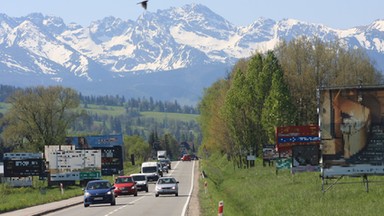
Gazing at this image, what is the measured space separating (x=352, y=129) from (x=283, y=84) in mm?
45732

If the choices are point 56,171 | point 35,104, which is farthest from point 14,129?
point 56,171

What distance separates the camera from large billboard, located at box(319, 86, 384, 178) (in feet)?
108

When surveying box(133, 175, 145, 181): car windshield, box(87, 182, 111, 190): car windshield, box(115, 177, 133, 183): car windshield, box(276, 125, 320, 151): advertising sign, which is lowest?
box(133, 175, 145, 181): car windshield

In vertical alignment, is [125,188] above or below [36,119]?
below

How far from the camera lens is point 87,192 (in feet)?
154

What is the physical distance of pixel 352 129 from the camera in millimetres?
32938

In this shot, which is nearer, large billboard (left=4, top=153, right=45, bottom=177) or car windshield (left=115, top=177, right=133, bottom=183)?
car windshield (left=115, top=177, right=133, bottom=183)

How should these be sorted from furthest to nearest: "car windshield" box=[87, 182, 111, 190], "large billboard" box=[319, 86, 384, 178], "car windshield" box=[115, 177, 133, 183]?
"car windshield" box=[115, 177, 133, 183]
"car windshield" box=[87, 182, 111, 190]
"large billboard" box=[319, 86, 384, 178]

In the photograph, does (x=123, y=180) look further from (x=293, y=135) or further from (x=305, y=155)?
(x=305, y=155)

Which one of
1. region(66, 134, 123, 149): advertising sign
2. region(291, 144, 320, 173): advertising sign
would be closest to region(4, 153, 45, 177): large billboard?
region(66, 134, 123, 149): advertising sign

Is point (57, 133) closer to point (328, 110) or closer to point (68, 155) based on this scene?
point (68, 155)

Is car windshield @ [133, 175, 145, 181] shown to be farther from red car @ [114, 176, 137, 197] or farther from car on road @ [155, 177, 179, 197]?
car on road @ [155, 177, 179, 197]

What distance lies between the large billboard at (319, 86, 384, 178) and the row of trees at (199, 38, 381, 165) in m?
43.7

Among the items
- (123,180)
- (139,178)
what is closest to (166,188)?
(123,180)
